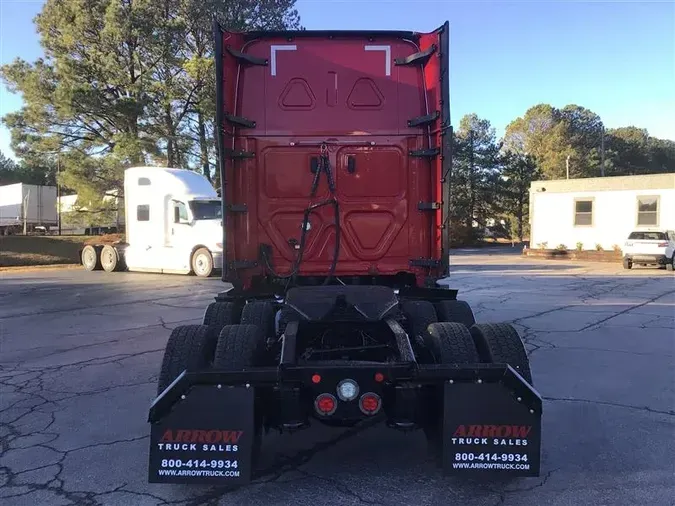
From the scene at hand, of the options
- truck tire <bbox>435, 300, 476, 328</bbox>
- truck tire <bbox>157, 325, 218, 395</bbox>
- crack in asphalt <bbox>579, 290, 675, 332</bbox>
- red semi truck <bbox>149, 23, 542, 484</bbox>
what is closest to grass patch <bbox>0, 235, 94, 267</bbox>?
red semi truck <bbox>149, 23, 542, 484</bbox>

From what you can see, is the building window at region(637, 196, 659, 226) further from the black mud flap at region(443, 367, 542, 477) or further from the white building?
the black mud flap at region(443, 367, 542, 477)

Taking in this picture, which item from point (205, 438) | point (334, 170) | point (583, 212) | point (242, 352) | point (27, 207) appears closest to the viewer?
point (205, 438)

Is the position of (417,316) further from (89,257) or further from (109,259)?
(89,257)

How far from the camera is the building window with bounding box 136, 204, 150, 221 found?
19016 mm

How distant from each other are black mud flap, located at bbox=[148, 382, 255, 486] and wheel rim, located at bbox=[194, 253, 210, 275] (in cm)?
1508

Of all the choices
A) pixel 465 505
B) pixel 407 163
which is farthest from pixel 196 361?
pixel 407 163

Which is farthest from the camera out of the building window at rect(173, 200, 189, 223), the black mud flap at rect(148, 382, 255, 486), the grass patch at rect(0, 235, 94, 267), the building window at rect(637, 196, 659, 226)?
the building window at rect(637, 196, 659, 226)

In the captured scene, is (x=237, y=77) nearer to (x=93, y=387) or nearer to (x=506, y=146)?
(x=93, y=387)

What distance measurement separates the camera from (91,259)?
2183 cm

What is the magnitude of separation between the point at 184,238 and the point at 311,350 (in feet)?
49.9

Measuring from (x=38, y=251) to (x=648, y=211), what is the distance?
28993mm

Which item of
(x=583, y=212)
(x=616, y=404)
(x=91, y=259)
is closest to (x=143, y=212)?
(x=91, y=259)

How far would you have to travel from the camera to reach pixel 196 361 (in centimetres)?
369

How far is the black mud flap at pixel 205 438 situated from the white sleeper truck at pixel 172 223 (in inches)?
572
